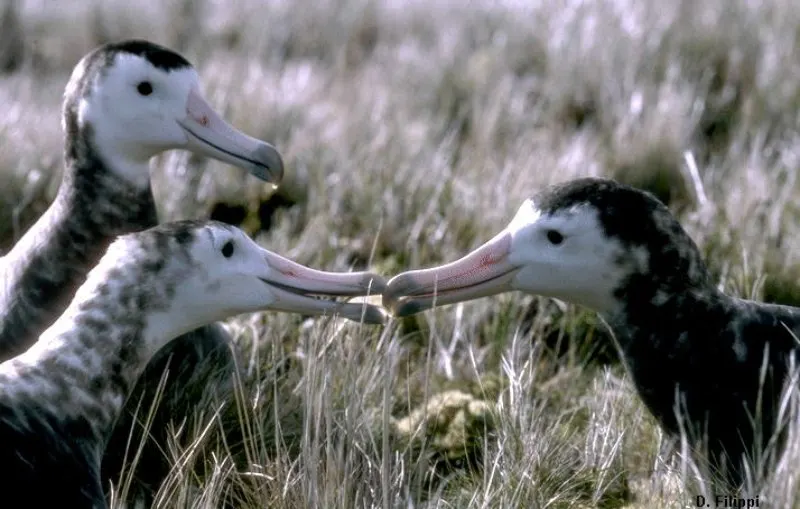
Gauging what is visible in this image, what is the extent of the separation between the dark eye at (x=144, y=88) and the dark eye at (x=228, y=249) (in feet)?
2.56

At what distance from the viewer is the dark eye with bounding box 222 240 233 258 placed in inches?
114

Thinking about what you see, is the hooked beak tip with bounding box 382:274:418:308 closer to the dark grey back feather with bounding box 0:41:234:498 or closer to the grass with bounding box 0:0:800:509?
the grass with bounding box 0:0:800:509

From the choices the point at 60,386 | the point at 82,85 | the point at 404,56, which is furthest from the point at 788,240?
the point at 404,56

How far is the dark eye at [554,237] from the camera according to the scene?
294 centimetres

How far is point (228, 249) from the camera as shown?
2916mm

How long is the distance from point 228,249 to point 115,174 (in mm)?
733

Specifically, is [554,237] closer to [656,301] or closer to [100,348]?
[656,301]

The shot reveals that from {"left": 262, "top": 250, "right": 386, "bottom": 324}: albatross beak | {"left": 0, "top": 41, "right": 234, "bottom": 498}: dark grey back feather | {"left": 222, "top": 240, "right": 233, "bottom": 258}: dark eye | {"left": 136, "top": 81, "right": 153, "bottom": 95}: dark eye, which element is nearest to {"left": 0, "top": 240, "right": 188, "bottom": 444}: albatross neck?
{"left": 222, "top": 240, "right": 233, "bottom": 258}: dark eye

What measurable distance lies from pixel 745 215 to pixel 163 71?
1.94m

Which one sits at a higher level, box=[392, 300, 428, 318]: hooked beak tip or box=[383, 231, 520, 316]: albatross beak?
box=[383, 231, 520, 316]: albatross beak

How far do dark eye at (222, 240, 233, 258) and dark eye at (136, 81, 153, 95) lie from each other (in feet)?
2.56

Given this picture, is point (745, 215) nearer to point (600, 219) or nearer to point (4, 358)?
point (600, 219)

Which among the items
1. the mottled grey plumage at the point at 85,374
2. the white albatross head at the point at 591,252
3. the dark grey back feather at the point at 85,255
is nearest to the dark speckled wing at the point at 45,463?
the mottled grey plumage at the point at 85,374

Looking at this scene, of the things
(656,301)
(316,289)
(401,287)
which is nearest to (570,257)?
(656,301)
